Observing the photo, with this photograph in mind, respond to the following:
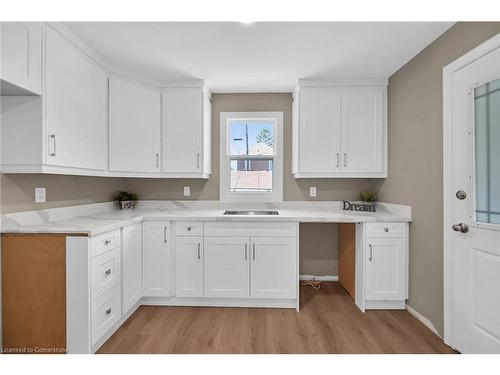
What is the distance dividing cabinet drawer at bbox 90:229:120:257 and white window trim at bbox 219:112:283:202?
1.41 meters

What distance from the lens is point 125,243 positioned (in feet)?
7.14

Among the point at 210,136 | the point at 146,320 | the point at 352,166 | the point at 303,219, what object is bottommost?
the point at 146,320

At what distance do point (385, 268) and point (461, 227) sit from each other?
85 cm

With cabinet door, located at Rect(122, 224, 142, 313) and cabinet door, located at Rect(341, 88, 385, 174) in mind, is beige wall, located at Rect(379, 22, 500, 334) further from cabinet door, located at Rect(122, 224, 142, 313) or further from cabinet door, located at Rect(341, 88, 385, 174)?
cabinet door, located at Rect(122, 224, 142, 313)

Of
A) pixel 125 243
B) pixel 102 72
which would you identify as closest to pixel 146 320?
pixel 125 243

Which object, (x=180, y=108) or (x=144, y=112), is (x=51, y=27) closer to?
(x=144, y=112)

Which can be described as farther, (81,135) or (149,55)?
(149,55)

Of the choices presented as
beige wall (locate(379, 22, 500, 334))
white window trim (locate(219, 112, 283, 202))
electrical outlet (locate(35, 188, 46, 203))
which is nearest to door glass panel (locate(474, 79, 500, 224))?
beige wall (locate(379, 22, 500, 334))

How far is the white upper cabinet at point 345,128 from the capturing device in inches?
109

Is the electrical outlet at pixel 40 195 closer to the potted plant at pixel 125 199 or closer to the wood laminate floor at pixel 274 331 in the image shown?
the potted plant at pixel 125 199

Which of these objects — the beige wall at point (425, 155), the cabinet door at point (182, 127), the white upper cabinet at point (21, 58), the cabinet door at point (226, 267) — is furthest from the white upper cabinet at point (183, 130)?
the beige wall at point (425, 155)

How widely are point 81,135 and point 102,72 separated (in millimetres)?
716

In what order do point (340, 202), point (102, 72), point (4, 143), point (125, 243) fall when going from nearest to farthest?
point (4, 143)
point (125, 243)
point (102, 72)
point (340, 202)

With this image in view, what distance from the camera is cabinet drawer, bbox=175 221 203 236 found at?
246 cm
